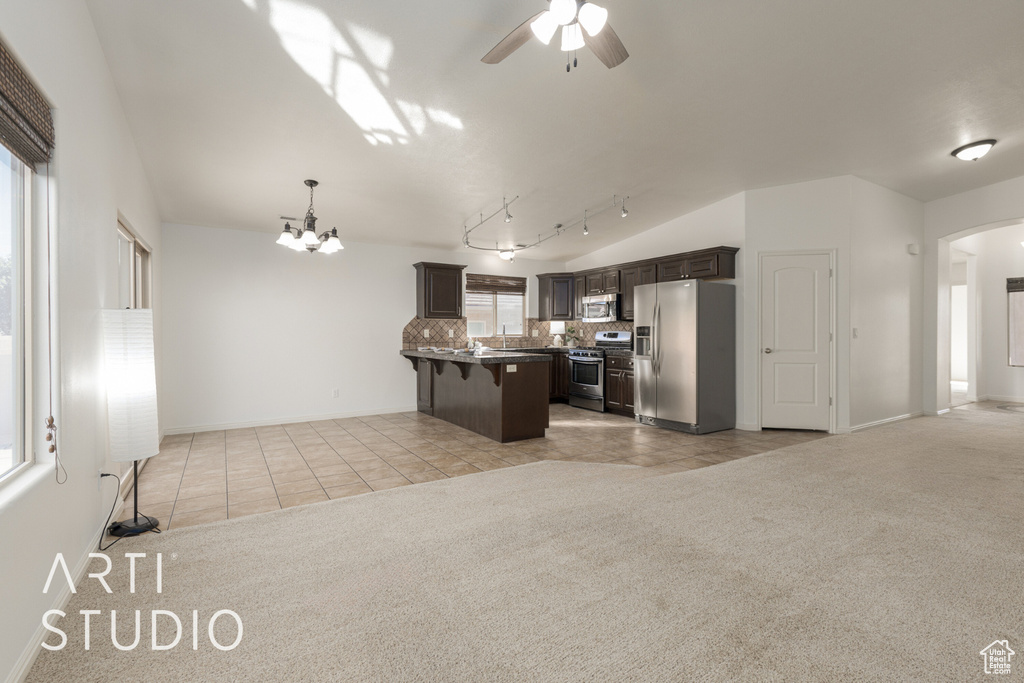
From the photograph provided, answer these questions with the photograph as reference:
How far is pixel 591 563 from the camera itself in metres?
2.34

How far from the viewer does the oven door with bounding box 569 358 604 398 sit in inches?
274

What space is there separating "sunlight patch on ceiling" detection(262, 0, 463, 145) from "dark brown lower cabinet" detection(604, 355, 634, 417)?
13.2 ft

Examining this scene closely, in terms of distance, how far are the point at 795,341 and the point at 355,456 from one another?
5019 mm

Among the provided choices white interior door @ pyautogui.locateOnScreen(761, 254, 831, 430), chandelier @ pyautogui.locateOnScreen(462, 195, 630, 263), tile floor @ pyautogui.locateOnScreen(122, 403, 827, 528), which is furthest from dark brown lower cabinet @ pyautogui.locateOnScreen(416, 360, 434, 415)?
white interior door @ pyautogui.locateOnScreen(761, 254, 831, 430)

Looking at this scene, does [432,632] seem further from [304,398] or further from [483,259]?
[483,259]

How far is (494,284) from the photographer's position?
26.3 feet

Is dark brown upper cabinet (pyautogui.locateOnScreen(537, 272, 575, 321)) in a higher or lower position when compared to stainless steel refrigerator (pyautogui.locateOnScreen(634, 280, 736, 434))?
higher

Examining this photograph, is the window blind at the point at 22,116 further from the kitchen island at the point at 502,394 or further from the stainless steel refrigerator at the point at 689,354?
the stainless steel refrigerator at the point at 689,354

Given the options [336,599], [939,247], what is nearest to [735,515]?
[336,599]

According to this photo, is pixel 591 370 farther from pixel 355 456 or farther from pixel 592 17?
pixel 592 17

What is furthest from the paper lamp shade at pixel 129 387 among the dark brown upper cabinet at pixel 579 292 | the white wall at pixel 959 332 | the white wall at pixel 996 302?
the white wall at pixel 959 332

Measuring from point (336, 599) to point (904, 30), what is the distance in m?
4.48

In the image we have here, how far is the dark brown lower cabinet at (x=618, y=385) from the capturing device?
6535 mm

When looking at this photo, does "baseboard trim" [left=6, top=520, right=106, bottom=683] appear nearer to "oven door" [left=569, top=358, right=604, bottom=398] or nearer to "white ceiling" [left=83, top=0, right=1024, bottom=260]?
"white ceiling" [left=83, top=0, right=1024, bottom=260]
